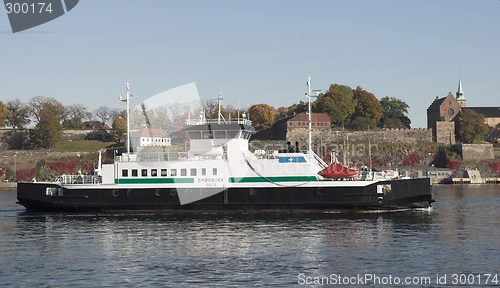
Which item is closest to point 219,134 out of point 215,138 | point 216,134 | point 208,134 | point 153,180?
point 216,134

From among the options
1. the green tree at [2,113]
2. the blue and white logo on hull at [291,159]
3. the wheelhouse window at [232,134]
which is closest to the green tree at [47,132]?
the green tree at [2,113]

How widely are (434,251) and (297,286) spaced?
813 cm

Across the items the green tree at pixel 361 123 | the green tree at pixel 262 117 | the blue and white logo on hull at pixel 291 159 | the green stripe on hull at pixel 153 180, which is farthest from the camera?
the green tree at pixel 262 117

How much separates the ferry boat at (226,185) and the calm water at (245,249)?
849 mm

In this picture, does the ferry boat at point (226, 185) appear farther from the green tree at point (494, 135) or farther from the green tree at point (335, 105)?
the green tree at point (494, 135)

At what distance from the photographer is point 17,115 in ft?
385

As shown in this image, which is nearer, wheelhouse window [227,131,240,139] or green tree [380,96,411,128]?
wheelhouse window [227,131,240,139]

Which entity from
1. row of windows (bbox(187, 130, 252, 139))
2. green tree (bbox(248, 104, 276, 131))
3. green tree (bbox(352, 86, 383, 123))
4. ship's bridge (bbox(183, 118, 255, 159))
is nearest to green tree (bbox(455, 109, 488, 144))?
green tree (bbox(352, 86, 383, 123))

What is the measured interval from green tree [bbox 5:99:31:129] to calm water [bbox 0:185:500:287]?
8600 centimetres

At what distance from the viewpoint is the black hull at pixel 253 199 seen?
116 feet

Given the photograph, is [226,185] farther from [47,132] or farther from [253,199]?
[47,132]

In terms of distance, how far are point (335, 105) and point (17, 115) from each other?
63.1 m

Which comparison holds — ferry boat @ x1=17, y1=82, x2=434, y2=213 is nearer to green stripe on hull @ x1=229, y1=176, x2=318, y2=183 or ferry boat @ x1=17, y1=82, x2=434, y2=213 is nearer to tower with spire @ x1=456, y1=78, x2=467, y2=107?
green stripe on hull @ x1=229, y1=176, x2=318, y2=183

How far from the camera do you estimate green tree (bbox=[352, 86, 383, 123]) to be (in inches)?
4461
